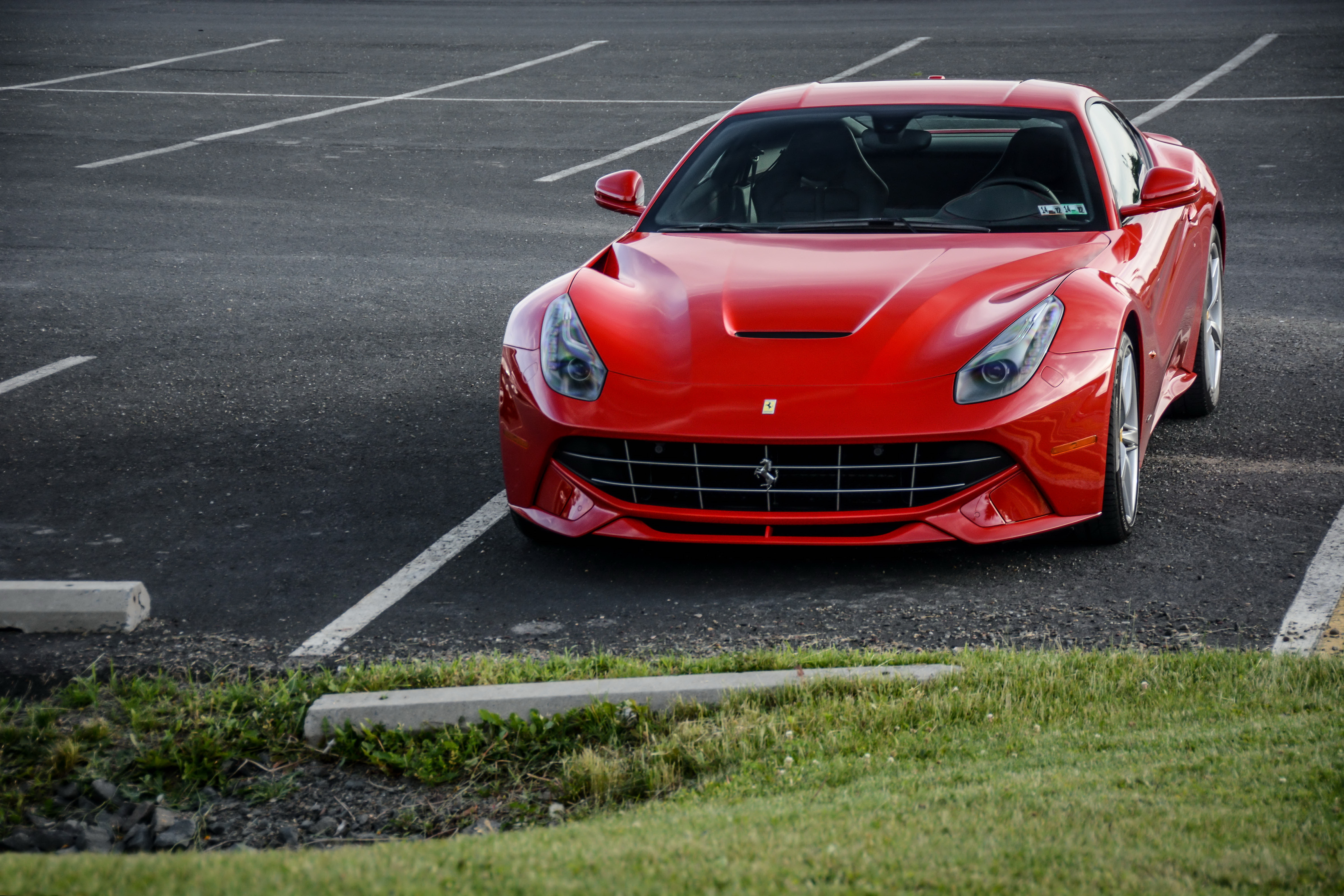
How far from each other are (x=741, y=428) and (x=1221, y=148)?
10938 millimetres

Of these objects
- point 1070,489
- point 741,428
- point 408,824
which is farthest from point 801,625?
point 408,824

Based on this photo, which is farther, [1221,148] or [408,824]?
[1221,148]

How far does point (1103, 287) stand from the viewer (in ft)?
16.1

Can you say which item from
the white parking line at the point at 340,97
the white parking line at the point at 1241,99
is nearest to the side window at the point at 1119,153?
the white parking line at the point at 1241,99

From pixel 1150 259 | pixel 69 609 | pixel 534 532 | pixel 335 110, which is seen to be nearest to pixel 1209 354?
pixel 1150 259

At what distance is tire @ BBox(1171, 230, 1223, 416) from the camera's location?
636cm

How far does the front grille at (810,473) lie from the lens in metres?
4.48

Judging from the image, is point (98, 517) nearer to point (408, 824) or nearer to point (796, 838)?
point (408, 824)

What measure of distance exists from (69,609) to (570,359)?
5.73 ft

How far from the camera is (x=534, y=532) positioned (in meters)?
4.98

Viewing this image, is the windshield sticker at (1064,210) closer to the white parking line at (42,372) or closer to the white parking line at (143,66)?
the white parking line at (42,372)

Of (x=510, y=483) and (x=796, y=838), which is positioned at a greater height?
(x=796, y=838)

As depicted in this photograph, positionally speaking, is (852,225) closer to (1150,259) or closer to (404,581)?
(1150,259)

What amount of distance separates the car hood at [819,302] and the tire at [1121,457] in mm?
381
